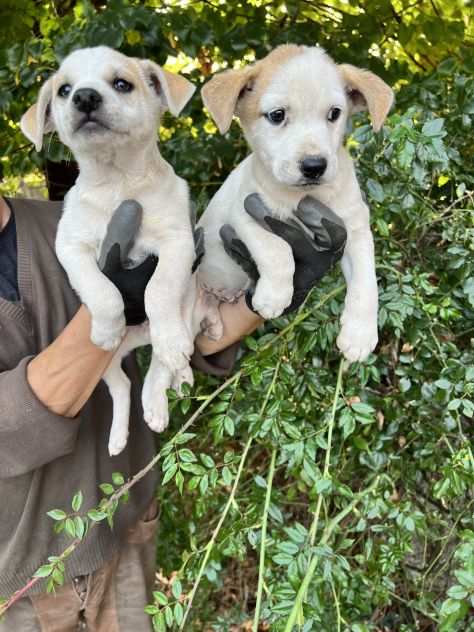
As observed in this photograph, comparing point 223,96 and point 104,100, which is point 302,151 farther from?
point 104,100

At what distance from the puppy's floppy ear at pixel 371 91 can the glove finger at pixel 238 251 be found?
529mm

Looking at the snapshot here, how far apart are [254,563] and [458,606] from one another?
2346mm

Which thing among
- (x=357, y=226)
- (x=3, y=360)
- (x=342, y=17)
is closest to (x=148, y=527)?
(x=3, y=360)

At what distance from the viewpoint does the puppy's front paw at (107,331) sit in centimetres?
198

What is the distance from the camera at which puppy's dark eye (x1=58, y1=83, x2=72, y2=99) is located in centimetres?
205

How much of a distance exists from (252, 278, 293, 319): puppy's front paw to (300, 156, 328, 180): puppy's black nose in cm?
32

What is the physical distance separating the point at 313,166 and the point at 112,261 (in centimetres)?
64

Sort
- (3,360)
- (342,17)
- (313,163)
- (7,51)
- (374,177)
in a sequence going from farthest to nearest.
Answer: (342,17), (7,51), (3,360), (374,177), (313,163)

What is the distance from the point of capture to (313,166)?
6.18ft

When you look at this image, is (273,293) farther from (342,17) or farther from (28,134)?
(342,17)

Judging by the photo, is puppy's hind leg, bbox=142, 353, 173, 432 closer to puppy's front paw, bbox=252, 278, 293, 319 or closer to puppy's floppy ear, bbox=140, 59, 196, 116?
puppy's front paw, bbox=252, 278, 293, 319

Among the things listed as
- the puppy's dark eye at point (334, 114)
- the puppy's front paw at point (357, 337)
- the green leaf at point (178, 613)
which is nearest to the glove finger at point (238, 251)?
the puppy's front paw at point (357, 337)

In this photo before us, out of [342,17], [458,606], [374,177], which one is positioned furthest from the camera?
[342,17]

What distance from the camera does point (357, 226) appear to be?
210 cm
